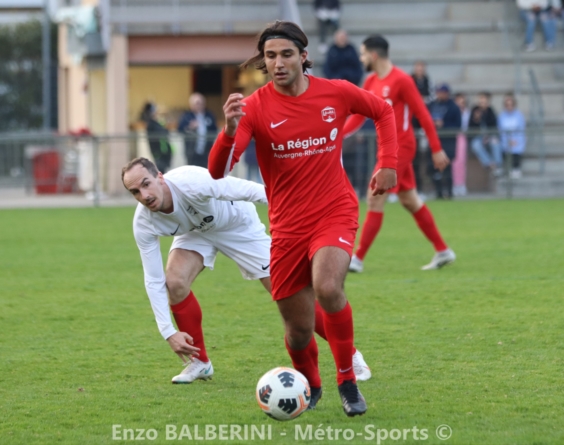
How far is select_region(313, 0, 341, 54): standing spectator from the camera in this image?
2252 cm

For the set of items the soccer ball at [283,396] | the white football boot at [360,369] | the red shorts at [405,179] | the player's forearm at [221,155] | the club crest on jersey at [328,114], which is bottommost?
the white football boot at [360,369]

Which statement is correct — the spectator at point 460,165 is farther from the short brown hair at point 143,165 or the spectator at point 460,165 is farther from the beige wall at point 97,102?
the short brown hair at point 143,165

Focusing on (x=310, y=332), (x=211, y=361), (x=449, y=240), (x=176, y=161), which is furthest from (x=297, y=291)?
(x=176, y=161)

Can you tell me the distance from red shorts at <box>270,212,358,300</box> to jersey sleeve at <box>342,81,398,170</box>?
1.48 feet

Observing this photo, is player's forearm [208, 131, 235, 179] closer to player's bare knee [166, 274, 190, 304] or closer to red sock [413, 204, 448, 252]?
player's bare knee [166, 274, 190, 304]

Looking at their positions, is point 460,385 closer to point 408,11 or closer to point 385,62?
point 385,62

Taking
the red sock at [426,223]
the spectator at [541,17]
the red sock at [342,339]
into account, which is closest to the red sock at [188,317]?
the red sock at [342,339]

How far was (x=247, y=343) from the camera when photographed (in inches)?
296

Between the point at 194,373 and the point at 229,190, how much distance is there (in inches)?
44.1

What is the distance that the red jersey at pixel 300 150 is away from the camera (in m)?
5.50

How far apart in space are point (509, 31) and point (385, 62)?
1420cm

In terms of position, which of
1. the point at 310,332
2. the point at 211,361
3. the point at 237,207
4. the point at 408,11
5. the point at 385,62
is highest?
the point at 408,11

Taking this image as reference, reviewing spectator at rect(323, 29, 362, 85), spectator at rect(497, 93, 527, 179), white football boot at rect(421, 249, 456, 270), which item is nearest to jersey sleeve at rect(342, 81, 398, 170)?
white football boot at rect(421, 249, 456, 270)

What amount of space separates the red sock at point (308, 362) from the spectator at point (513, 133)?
1436cm
